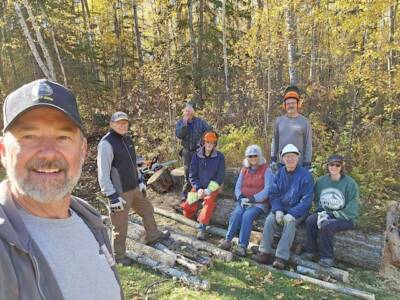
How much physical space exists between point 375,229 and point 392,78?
4.85 metres

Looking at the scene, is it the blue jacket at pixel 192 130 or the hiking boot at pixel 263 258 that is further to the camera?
the blue jacket at pixel 192 130

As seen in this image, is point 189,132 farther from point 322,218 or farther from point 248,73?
point 248,73

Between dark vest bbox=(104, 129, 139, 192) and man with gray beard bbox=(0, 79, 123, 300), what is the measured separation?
11.6ft

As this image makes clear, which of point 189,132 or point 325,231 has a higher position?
point 189,132

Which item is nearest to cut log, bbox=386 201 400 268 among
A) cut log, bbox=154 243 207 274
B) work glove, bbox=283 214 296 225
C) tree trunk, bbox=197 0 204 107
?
work glove, bbox=283 214 296 225

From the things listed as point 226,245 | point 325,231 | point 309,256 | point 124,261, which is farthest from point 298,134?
Result: point 124,261

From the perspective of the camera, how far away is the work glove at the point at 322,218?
5414mm

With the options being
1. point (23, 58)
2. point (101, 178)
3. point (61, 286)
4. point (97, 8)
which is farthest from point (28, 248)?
point (97, 8)

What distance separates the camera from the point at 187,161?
7.55m

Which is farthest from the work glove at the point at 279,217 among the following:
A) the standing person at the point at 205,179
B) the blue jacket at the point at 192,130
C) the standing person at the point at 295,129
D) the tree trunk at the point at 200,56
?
the tree trunk at the point at 200,56

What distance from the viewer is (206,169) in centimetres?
671

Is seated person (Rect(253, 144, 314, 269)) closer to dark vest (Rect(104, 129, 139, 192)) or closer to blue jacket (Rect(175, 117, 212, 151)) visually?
blue jacket (Rect(175, 117, 212, 151))

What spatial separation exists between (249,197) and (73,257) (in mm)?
4871

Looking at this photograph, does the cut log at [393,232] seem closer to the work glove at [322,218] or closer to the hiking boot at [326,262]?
the hiking boot at [326,262]
